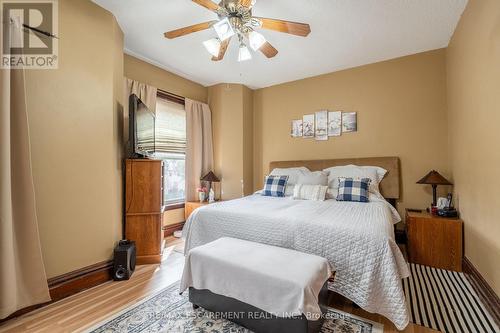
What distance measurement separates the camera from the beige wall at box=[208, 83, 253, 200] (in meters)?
4.30

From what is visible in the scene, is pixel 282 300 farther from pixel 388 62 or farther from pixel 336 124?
pixel 388 62

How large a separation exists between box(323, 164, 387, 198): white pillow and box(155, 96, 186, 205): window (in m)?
2.50

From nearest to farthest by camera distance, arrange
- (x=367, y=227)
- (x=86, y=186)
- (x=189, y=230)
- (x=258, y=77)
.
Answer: (x=367, y=227)
(x=86, y=186)
(x=189, y=230)
(x=258, y=77)

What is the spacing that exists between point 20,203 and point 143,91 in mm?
2079

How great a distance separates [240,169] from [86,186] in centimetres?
253

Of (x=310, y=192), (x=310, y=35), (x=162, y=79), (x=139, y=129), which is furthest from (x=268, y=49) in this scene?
(x=162, y=79)

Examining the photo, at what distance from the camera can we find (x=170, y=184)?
3883 millimetres

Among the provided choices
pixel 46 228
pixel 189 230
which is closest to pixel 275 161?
pixel 189 230

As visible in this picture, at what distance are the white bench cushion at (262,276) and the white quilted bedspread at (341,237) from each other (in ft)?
0.69

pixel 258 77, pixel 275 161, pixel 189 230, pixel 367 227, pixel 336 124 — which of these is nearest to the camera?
pixel 367 227

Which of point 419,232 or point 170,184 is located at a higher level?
point 170,184

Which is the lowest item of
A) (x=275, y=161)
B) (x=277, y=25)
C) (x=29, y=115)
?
(x=275, y=161)

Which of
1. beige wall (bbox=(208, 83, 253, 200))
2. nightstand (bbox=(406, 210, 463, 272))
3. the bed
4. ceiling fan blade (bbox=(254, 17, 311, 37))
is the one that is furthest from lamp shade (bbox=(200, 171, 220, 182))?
nightstand (bbox=(406, 210, 463, 272))

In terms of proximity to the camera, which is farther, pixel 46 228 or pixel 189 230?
pixel 189 230
